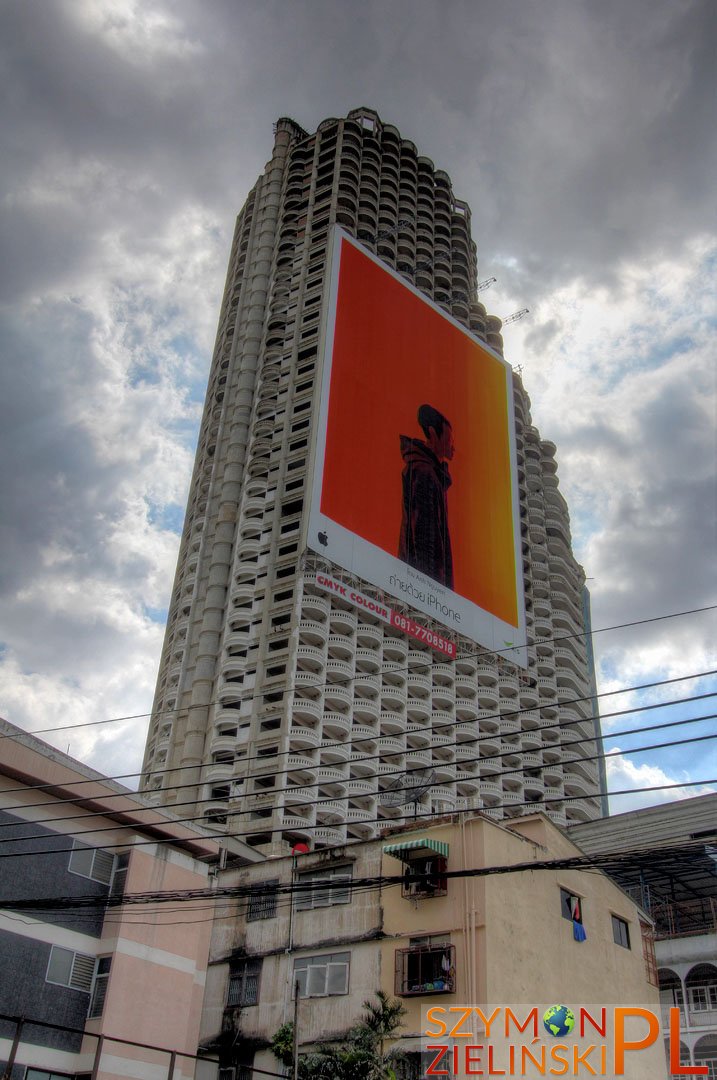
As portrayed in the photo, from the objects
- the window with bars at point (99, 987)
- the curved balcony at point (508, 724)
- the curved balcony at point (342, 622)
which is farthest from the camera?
the curved balcony at point (508, 724)

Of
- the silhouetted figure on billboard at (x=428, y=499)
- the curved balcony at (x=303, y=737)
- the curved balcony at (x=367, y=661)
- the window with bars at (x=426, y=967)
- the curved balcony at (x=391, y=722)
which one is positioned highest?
the silhouetted figure on billboard at (x=428, y=499)

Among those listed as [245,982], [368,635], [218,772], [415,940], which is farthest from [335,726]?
[415,940]

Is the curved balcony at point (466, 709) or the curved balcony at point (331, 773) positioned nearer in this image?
the curved balcony at point (331, 773)

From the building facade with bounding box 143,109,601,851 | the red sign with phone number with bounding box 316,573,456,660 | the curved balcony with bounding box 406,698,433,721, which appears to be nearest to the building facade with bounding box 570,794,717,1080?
the building facade with bounding box 143,109,601,851

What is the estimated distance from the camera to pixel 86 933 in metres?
32.0

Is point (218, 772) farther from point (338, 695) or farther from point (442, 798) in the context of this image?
point (442, 798)

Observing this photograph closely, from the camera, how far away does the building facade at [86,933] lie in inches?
1170

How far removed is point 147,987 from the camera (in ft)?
106

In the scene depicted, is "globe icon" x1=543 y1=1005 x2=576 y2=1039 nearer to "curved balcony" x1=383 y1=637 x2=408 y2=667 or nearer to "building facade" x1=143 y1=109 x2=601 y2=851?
"building facade" x1=143 y1=109 x2=601 y2=851

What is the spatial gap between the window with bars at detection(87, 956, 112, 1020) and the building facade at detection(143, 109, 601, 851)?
3180cm

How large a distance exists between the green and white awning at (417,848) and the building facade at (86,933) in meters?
6.92

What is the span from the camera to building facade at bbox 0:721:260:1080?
29.7 meters

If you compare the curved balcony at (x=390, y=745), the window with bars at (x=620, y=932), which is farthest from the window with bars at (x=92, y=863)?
the curved balcony at (x=390, y=745)

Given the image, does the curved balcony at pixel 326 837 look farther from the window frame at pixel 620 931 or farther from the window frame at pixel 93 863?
the window frame at pixel 93 863
